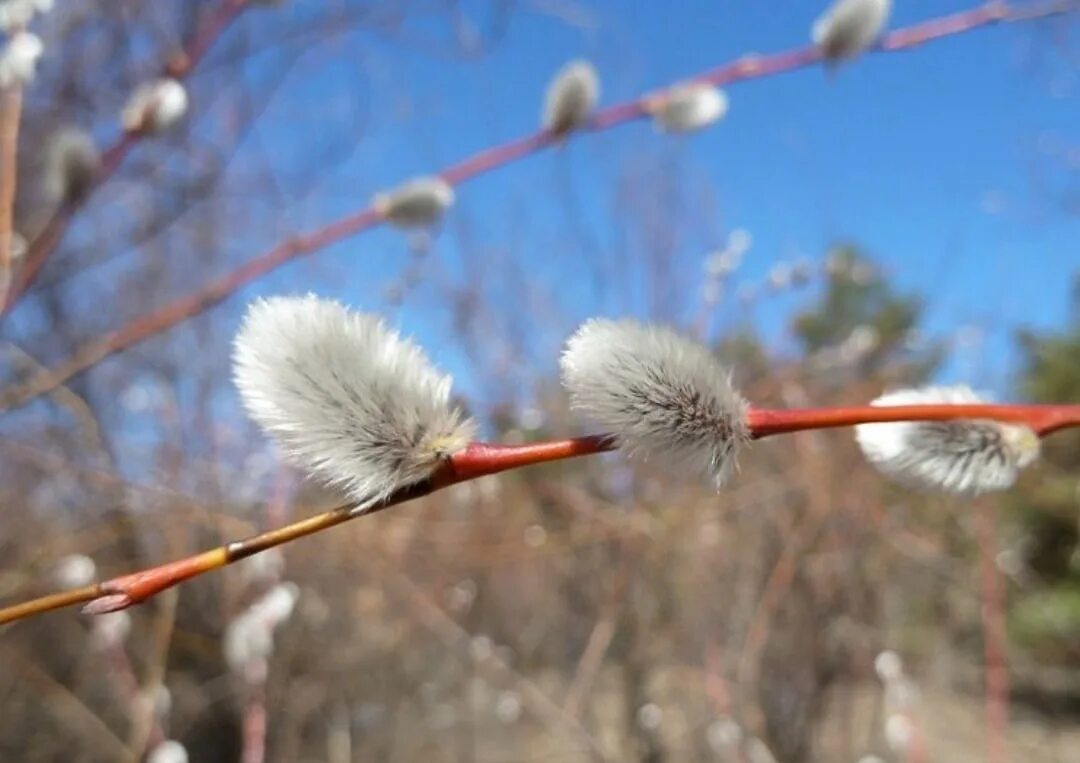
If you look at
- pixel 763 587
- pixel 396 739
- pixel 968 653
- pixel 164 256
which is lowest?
pixel 968 653

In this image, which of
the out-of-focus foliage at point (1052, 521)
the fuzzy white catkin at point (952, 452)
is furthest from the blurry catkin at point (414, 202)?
the out-of-focus foliage at point (1052, 521)

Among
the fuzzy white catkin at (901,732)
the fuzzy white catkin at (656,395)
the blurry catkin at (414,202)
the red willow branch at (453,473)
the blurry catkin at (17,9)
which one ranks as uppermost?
the blurry catkin at (17,9)

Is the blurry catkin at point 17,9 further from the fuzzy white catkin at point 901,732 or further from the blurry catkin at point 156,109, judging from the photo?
the fuzzy white catkin at point 901,732

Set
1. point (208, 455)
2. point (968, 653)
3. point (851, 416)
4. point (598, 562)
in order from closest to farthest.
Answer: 1. point (851, 416)
2. point (208, 455)
3. point (598, 562)
4. point (968, 653)

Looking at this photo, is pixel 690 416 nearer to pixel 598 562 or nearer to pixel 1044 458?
pixel 598 562

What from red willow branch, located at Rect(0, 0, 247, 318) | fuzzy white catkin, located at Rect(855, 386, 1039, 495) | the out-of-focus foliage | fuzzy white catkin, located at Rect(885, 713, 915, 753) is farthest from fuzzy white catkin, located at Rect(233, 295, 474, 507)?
the out-of-focus foliage

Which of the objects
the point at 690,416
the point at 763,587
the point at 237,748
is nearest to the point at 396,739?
the point at 237,748
